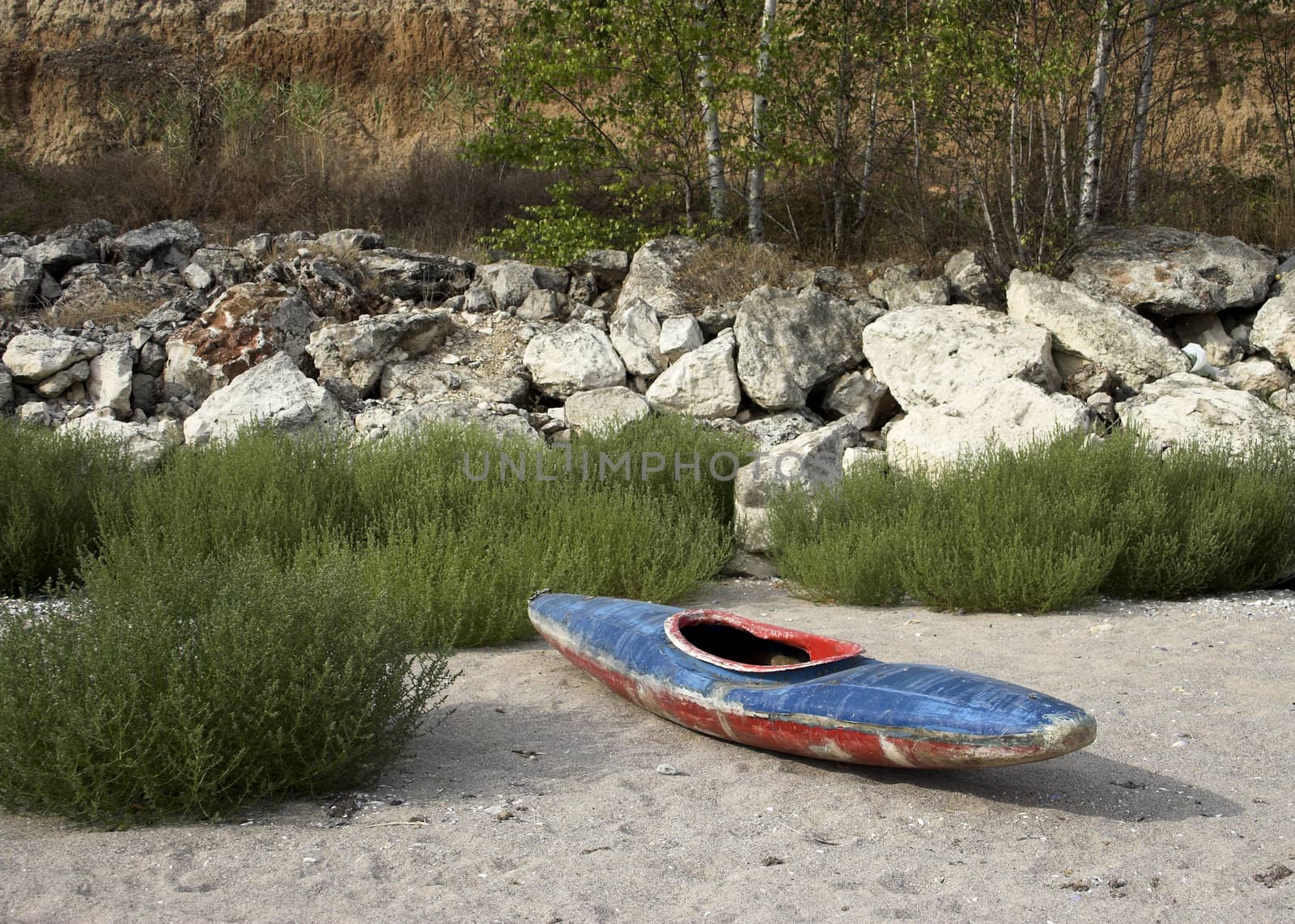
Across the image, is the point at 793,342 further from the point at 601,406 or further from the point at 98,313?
the point at 98,313

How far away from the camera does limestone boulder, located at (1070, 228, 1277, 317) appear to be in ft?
38.3

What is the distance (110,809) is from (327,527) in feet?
12.3

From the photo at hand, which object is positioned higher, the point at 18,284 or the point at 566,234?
the point at 566,234

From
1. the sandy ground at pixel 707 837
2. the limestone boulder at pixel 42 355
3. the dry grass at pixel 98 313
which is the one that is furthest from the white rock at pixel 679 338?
the sandy ground at pixel 707 837

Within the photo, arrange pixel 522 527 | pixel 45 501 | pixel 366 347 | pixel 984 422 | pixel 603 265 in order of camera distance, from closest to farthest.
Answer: pixel 522 527 → pixel 45 501 → pixel 984 422 → pixel 366 347 → pixel 603 265

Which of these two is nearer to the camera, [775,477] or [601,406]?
[775,477]

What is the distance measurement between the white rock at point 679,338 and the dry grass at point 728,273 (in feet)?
2.98

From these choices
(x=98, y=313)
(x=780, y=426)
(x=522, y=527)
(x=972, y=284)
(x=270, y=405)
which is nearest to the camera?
(x=522, y=527)

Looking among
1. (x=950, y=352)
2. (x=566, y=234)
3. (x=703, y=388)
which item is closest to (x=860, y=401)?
(x=950, y=352)

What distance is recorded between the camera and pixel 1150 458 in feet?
24.8

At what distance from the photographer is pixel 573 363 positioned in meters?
11.5

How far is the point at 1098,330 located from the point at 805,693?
831cm

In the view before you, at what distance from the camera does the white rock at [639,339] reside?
38.1ft

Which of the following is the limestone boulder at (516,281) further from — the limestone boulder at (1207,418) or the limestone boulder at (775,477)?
the limestone boulder at (1207,418)
